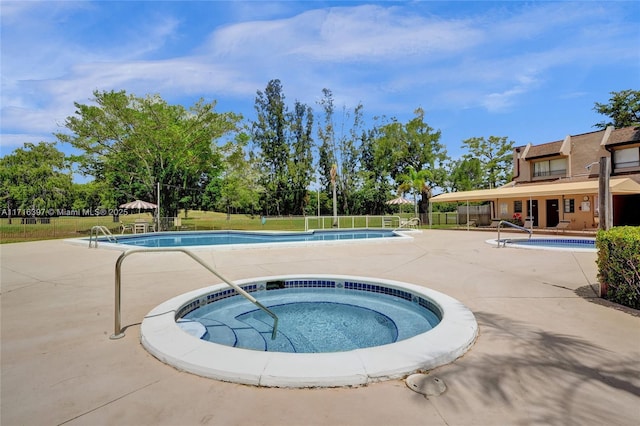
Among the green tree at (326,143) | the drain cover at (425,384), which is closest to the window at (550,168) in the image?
the green tree at (326,143)

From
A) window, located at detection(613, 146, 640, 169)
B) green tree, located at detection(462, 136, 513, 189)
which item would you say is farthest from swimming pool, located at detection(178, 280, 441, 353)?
green tree, located at detection(462, 136, 513, 189)

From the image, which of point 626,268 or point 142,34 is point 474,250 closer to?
point 626,268

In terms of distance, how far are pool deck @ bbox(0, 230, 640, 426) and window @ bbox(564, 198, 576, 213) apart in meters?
18.0

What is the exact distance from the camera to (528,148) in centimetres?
2322

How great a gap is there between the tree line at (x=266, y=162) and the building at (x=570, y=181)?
269 inches

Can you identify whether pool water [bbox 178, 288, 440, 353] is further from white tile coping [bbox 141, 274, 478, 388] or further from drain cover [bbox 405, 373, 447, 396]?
drain cover [bbox 405, 373, 447, 396]

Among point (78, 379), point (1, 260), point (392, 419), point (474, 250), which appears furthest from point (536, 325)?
point (1, 260)

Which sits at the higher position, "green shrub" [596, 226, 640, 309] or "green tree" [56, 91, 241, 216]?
"green tree" [56, 91, 241, 216]

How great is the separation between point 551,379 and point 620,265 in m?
2.99

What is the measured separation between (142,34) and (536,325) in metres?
10.2

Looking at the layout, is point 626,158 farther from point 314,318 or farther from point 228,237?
point 228,237

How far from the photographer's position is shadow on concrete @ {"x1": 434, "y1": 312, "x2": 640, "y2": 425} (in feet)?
6.25

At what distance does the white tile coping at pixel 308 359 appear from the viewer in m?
2.25

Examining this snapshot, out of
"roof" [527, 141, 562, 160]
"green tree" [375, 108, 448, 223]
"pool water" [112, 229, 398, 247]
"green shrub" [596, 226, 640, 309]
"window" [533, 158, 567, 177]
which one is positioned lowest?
"pool water" [112, 229, 398, 247]
